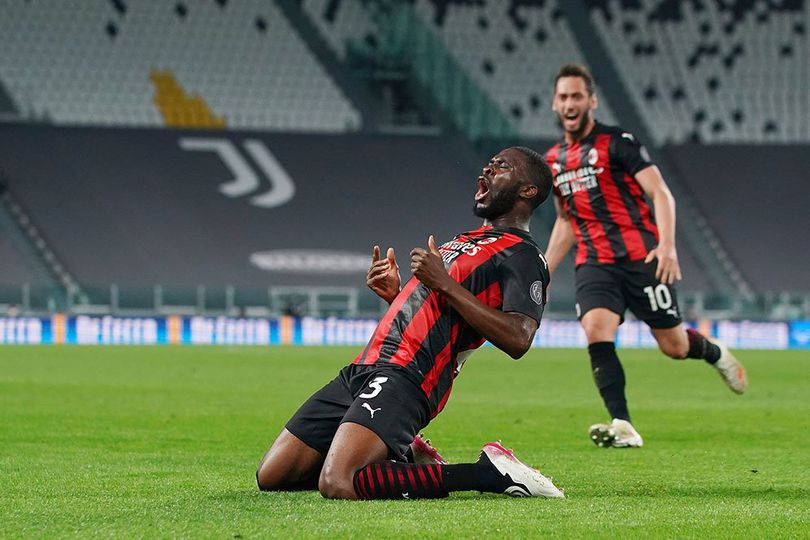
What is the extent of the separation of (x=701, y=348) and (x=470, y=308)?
4.02 metres

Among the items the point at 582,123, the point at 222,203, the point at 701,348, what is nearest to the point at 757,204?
the point at 222,203

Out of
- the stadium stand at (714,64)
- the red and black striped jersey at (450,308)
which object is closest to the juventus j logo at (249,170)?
the stadium stand at (714,64)

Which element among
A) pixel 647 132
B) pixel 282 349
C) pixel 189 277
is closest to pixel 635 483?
pixel 282 349

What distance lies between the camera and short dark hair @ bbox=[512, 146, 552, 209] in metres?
5.42

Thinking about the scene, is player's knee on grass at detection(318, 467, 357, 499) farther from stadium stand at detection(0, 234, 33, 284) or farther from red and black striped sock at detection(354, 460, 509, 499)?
stadium stand at detection(0, 234, 33, 284)

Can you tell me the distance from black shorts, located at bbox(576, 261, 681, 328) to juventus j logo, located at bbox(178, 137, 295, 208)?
21963 mm

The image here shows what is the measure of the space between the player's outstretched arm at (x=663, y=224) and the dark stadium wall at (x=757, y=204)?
23.2 m

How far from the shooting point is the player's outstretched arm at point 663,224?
306 inches

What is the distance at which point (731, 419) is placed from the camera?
1023 cm

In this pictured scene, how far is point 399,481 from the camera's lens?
5.00 m

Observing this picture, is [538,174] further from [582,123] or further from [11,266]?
[11,266]

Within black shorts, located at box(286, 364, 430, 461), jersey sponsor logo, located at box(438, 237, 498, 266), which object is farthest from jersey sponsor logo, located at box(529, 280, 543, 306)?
black shorts, located at box(286, 364, 430, 461)

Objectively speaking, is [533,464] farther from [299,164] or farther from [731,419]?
[299,164]

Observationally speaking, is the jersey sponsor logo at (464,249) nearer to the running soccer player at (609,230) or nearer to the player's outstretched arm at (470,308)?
the player's outstretched arm at (470,308)
